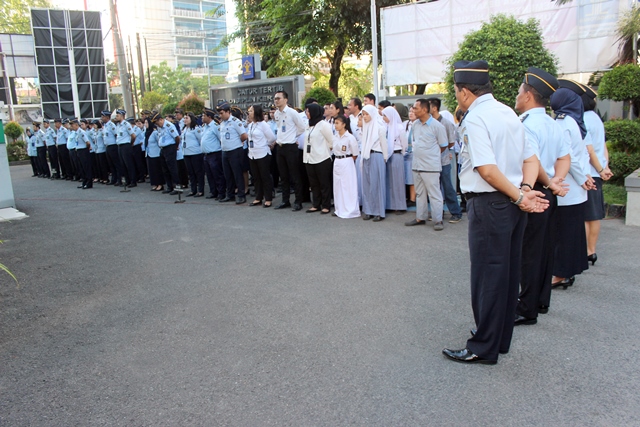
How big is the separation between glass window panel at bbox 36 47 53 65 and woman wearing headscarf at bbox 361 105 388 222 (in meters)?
21.9

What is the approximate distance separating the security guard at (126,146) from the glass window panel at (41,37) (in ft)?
45.4

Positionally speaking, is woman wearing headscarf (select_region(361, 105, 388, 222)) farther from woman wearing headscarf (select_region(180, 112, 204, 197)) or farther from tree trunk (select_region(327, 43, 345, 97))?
tree trunk (select_region(327, 43, 345, 97))

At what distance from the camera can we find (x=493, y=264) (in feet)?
10.9

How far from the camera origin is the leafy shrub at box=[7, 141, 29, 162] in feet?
84.7

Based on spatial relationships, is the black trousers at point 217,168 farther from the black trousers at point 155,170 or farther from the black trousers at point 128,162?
the black trousers at point 128,162

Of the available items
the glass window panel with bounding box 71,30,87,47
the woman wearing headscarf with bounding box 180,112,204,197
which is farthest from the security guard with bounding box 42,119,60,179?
the glass window panel with bounding box 71,30,87,47

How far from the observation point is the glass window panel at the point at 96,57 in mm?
25734

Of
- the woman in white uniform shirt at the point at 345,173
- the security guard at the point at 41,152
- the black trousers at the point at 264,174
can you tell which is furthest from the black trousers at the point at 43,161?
the woman in white uniform shirt at the point at 345,173

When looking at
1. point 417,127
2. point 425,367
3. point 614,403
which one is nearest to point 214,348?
point 425,367

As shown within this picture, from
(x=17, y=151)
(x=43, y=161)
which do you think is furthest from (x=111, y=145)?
(x=17, y=151)

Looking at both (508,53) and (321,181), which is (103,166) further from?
(508,53)

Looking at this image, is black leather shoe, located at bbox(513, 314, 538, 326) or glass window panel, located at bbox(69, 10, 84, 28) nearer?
black leather shoe, located at bbox(513, 314, 538, 326)

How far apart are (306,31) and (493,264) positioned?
1828 centimetres

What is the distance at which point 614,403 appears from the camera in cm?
301
